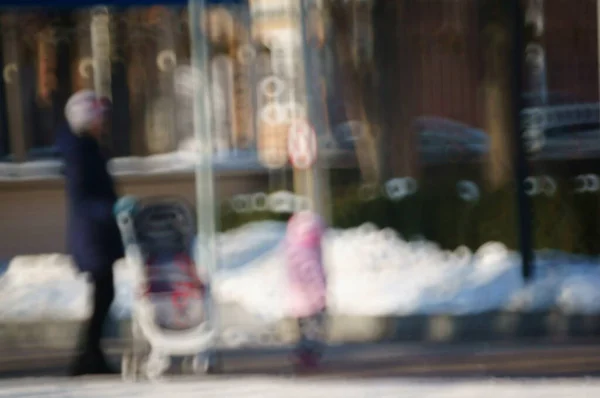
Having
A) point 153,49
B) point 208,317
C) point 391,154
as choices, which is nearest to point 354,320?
point 208,317

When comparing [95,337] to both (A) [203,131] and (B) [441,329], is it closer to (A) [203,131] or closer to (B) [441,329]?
(A) [203,131]

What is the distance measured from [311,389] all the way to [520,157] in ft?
14.5

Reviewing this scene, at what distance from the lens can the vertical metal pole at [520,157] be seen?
11383mm

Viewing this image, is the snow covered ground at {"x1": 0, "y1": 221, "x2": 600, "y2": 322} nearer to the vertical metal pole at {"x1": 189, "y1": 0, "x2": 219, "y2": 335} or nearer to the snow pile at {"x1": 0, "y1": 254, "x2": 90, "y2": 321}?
the snow pile at {"x1": 0, "y1": 254, "x2": 90, "y2": 321}

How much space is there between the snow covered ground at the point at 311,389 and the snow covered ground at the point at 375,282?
2902 mm

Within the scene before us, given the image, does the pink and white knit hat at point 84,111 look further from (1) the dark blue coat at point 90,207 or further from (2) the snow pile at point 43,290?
(2) the snow pile at point 43,290

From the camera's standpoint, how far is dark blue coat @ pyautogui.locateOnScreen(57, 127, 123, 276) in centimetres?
874

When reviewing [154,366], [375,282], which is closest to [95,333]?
[154,366]

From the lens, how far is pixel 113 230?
8.82 metres

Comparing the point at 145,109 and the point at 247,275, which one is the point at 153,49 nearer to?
the point at 145,109

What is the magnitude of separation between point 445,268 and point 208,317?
3684 millimetres

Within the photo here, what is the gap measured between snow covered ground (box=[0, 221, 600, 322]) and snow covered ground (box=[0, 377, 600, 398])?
290 centimetres

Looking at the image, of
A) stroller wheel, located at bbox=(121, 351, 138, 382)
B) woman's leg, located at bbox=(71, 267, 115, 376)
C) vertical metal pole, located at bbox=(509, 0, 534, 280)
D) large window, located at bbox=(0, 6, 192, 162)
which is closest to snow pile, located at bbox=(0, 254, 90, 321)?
woman's leg, located at bbox=(71, 267, 115, 376)

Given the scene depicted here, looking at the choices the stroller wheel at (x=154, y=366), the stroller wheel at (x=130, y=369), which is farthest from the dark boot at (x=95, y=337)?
the stroller wheel at (x=154, y=366)
